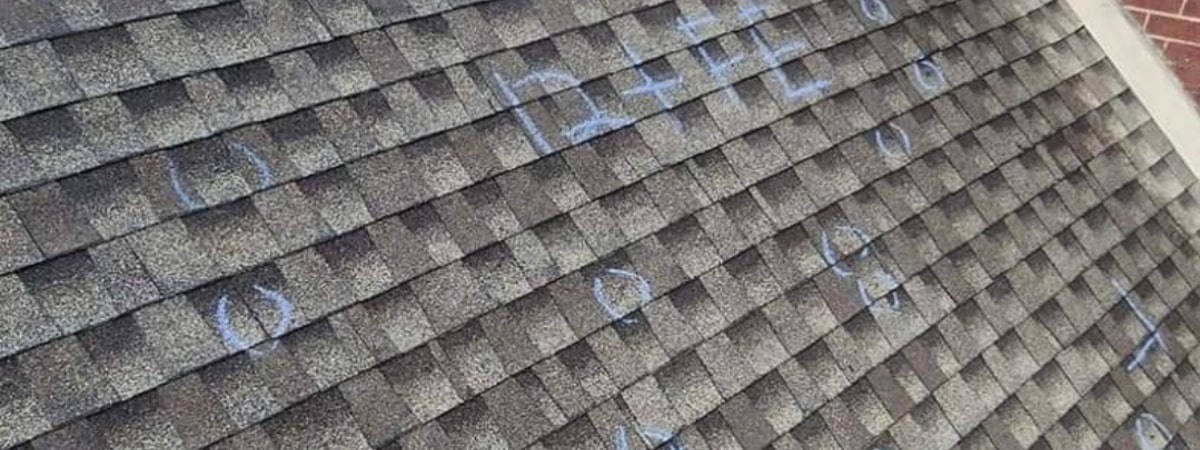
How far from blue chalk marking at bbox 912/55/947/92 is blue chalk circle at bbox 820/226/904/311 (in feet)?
3.49

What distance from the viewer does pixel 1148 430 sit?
243 inches

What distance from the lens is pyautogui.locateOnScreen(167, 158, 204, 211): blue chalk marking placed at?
12.5 ft

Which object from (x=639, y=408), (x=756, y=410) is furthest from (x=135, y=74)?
(x=756, y=410)

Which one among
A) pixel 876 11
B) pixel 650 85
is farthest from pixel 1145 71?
pixel 650 85

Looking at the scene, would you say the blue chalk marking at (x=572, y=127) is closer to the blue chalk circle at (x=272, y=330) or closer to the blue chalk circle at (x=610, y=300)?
the blue chalk circle at (x=610, y=300)

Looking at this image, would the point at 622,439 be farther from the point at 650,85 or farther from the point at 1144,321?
the point at 1144,321

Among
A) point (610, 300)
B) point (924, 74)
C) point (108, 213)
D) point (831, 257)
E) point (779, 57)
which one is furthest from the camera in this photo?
point (924, 74)

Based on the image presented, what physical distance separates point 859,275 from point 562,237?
135 cm

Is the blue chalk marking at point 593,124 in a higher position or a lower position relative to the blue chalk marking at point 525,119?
lower

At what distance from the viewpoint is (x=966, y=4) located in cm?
695

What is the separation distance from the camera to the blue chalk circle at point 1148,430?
20.0 ft

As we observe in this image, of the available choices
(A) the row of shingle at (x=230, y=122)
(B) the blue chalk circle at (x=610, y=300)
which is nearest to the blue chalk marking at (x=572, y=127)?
(A) the row of shingle at (x=230, y=122)

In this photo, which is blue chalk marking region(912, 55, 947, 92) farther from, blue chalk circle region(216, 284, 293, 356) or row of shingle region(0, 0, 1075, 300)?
blue chalk circle region(216, 284, 293, 356)

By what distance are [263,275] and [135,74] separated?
2.02 feet
